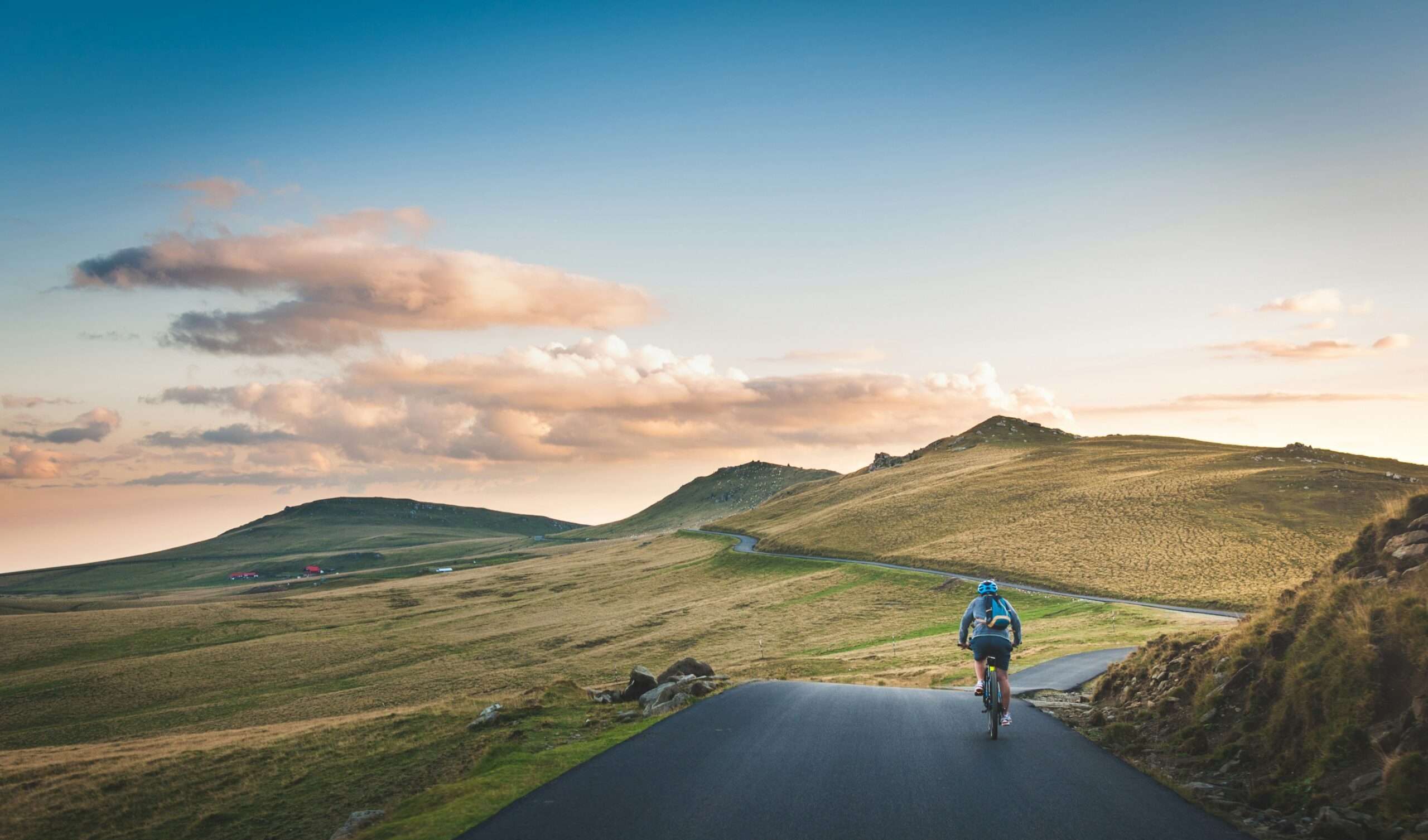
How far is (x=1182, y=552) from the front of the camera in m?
69.9

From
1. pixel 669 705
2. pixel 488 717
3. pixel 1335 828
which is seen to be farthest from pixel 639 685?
pixel 1335 828

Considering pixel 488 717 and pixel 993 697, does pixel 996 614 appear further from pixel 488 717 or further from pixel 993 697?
pixel 488 717

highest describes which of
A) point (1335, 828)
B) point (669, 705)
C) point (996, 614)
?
point (996, 614)

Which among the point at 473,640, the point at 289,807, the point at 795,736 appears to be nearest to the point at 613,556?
the point at 473,640

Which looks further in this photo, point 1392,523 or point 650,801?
point 1392,523

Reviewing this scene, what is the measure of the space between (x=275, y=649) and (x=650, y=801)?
8646cm

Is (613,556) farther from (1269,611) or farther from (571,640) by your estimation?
(1269,611)

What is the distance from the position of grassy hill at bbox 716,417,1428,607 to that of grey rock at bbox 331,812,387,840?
49.1 metres

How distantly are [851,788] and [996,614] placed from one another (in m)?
5.96

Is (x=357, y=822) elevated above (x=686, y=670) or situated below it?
below

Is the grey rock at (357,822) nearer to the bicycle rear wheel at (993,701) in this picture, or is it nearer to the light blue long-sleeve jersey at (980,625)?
the bicycle rear wheel at (993,701)

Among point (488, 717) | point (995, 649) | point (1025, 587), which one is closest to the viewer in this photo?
point (995, 649)

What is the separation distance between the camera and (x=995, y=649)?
15.3 metres

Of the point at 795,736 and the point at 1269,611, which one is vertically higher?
the point at 1269,611
